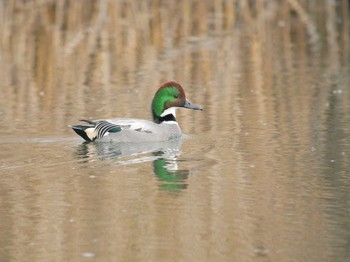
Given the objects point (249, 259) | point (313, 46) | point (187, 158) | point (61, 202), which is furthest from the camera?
point (313, 46)

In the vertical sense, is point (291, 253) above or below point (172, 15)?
below

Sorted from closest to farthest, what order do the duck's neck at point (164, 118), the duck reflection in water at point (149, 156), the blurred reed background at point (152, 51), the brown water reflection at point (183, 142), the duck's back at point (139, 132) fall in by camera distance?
the brown water reflection at point (183, 142) < the duck reflection in water at point (149, 156) < the duck's back at point (139, 132) < the duck's neck at point (164, 118) < the blurred reed background at point (152, 51)

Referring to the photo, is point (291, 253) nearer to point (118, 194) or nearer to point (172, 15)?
point (118, 194)

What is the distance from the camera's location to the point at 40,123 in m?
11.8

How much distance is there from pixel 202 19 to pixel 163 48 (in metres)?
3.27

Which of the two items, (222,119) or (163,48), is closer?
(222,119)

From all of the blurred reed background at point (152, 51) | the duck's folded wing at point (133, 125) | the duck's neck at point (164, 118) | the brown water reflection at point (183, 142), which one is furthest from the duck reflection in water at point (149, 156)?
the blurred reed background at point (152, 51)

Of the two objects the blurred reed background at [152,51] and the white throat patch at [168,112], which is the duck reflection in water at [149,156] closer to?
the white throat patch at [168,112]

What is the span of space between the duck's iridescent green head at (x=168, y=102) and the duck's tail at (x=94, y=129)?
842 mm

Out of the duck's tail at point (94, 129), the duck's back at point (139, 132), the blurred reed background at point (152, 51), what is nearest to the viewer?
the duck's tail at point (94, 129)

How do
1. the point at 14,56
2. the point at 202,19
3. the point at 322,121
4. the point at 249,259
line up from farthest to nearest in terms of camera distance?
the point at 202,19, the point at 14,56, the point at 322,121, the point at 249,259

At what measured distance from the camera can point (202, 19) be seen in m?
20.7

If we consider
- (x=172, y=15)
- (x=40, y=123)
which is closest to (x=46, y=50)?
(x=172, y=15)

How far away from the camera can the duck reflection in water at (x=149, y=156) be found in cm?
902
